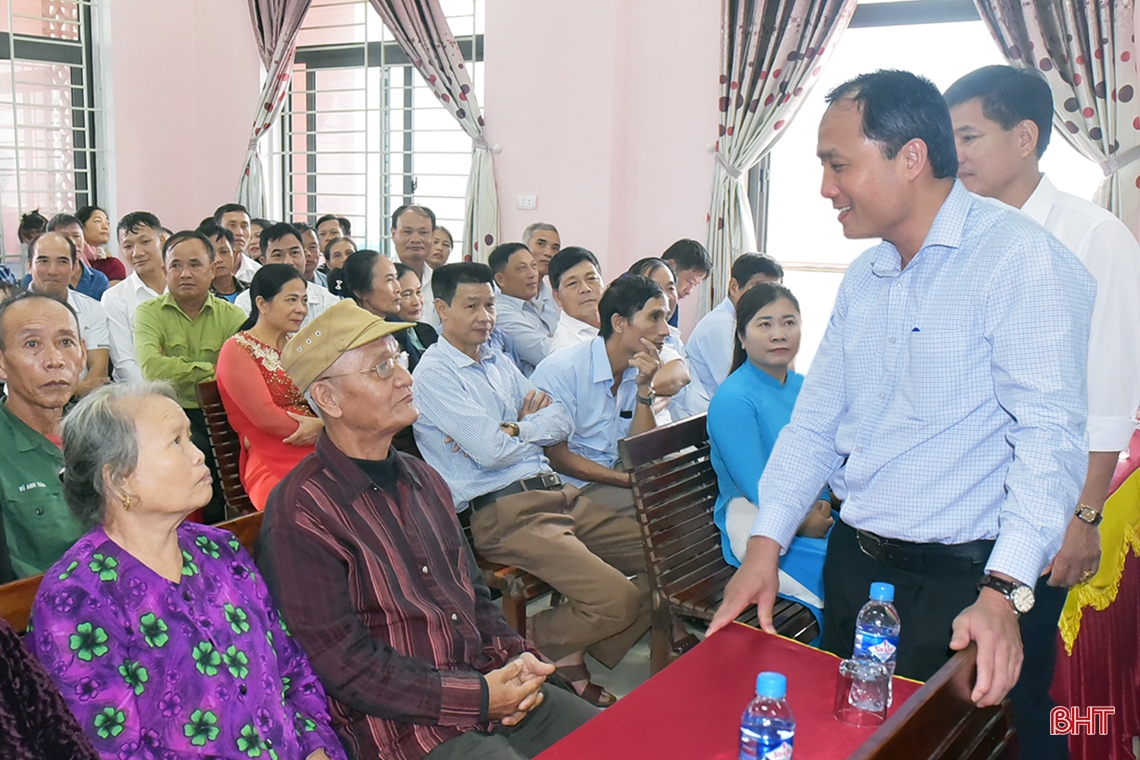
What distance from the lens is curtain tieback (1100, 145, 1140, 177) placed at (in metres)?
4.62

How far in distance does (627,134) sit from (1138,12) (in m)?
2.86

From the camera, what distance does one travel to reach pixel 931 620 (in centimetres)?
154

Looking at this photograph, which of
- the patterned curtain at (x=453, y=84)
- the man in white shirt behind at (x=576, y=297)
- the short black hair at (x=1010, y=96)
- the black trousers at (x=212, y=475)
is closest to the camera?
the short black hair at (x=1010, y=96)

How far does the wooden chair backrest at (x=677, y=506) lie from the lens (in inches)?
94.2

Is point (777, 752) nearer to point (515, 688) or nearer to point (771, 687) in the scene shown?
point (771, 687)

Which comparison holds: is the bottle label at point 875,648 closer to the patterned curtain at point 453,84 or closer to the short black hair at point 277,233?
the short black hair at point 277,233

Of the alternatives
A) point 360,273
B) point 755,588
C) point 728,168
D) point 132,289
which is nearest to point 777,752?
point 755,588

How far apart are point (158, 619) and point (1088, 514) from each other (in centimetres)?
163

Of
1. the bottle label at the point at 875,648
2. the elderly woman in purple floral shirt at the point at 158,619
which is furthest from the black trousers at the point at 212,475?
the bottle label at the point at 875,648

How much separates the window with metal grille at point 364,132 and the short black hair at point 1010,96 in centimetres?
532

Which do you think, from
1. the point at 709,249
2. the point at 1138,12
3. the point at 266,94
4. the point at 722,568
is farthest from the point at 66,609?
the point at 266,94

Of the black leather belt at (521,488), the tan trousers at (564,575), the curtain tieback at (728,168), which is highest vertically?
the curtain tieback at (728,168)

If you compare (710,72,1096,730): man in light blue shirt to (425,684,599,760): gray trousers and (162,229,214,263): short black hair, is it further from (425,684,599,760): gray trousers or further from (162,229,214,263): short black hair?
(162,229,214,263): short black hair

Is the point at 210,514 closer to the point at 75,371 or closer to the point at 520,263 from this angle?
the point at 75,371
